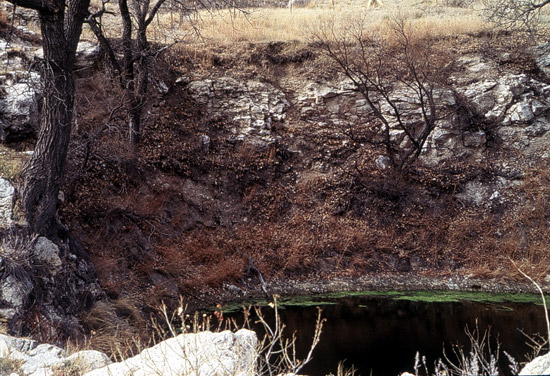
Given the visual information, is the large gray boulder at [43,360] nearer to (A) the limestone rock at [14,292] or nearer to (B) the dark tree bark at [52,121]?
(A) the limestone rock at [14,292]

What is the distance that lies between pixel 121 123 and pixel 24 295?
8093 millimetres

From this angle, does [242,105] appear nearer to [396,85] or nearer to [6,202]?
[396,85]

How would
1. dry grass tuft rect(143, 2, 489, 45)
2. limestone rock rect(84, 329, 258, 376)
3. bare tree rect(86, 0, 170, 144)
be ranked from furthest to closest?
dry grass tuft rect(143, 2, 489, 45) < bare tree rect(86, 0, 170, 144) < limestone rock rect(84, 329, 258, 376)

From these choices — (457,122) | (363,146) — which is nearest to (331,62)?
(363,146)

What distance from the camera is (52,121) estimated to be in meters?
9.77

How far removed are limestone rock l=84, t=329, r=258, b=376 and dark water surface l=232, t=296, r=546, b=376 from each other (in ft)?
13.3

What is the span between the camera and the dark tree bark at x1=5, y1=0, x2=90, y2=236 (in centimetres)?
A: 952

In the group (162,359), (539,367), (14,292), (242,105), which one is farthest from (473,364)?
(242,105)

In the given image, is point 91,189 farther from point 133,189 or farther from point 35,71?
point 35,71

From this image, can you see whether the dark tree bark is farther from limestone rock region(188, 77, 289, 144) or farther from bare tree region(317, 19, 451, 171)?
bare tree region(317, 19, 451, 171)

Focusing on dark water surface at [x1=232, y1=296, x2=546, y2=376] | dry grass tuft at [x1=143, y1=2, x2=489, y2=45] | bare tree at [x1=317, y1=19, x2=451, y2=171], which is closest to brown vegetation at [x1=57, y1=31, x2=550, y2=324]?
bare tree at [x1=317, y1=19, x2=451, y2=171]

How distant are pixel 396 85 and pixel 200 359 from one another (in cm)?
1548

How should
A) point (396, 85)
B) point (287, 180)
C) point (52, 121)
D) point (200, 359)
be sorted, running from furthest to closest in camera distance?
1. point (396, 85)
2. point (287, 180)
3. point (52, 121)
4. point (200, 359)

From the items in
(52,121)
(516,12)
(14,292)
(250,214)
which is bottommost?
(250,214)
